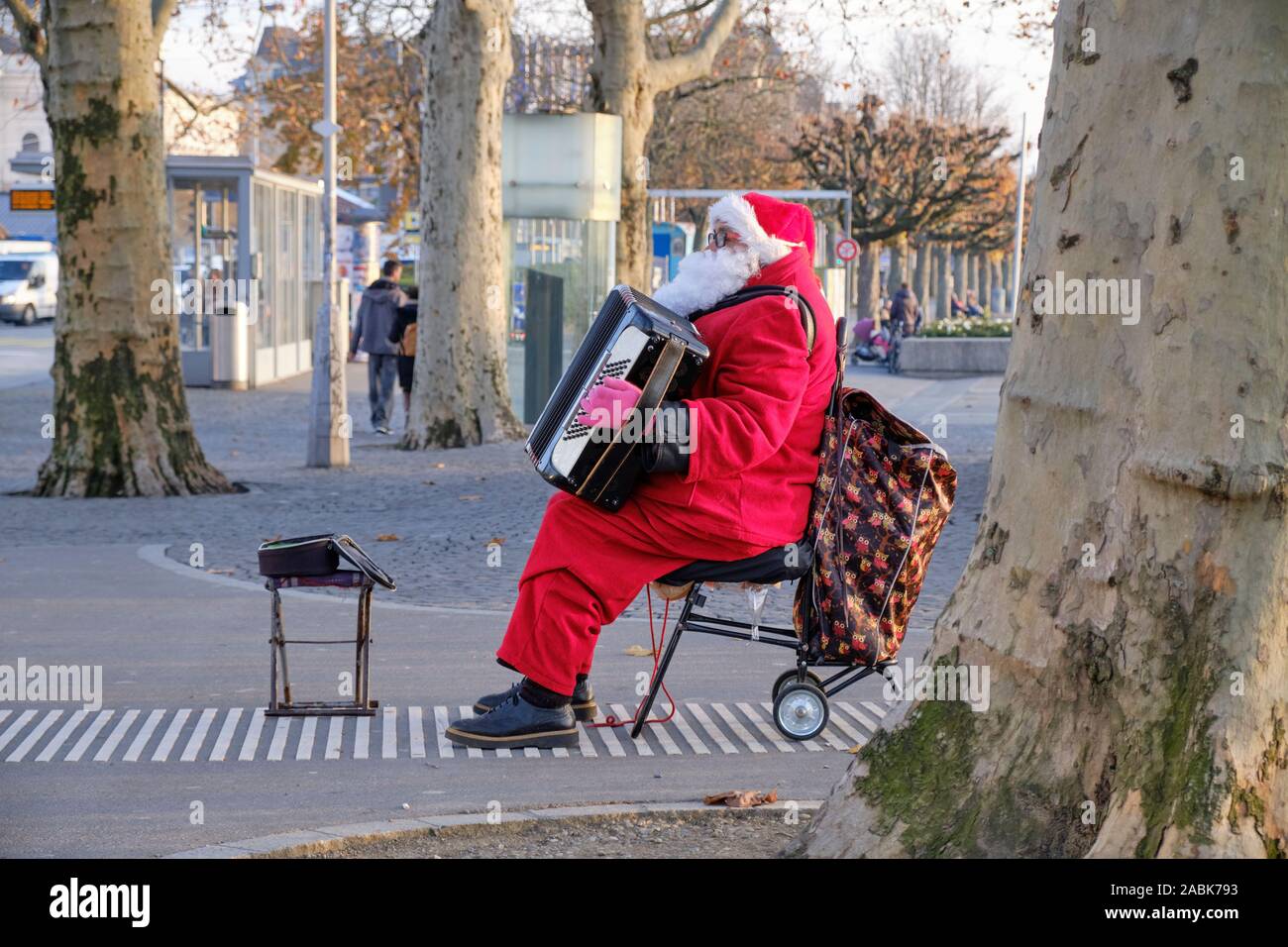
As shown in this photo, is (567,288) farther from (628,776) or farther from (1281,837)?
(1281,837)

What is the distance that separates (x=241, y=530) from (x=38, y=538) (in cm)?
128

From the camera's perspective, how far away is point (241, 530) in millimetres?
11961

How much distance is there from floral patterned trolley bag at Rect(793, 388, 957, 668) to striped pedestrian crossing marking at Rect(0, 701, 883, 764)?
0.49 m

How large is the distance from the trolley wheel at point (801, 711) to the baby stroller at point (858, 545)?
179 millimetres

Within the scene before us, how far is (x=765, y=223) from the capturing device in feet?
20.0

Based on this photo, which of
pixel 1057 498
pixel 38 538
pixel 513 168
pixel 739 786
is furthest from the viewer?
pixel 513 168

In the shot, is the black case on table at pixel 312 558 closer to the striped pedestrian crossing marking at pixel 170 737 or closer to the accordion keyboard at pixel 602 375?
the striped pedestrian crossing marking at pixel 170 737

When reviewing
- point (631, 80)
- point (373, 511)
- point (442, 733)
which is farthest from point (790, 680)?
point (631, 80)

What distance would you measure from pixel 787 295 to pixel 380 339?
15.5 metres

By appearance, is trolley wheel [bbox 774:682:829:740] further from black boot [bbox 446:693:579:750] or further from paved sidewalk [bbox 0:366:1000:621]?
paved sidewalk [bbox 0:366:1000:621]

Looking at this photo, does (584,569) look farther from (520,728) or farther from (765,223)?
(765,223)

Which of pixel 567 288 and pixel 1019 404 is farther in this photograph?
pixel 567 288

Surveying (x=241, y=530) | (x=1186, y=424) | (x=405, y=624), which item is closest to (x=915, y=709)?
(x=1186, y=424)
